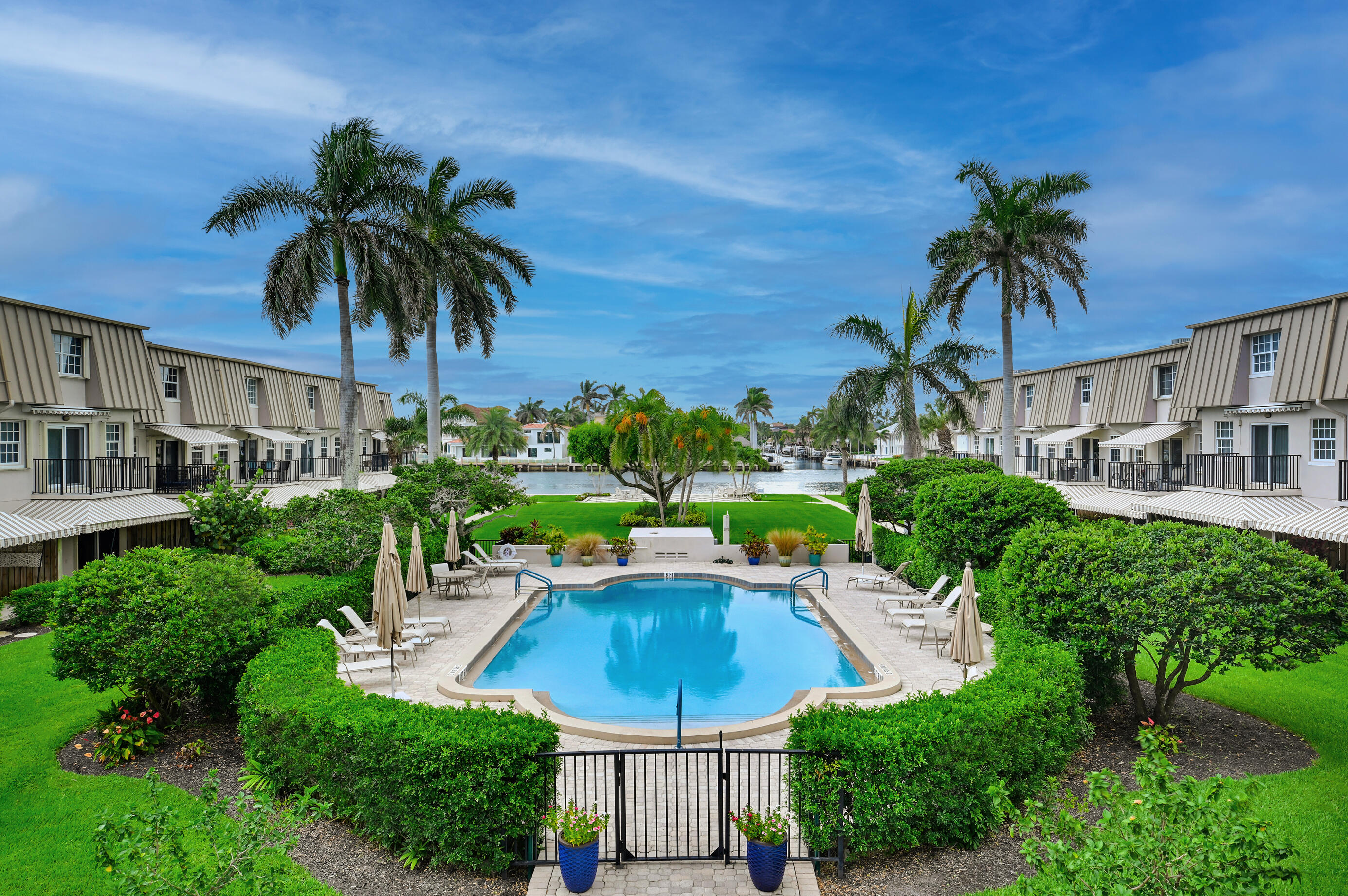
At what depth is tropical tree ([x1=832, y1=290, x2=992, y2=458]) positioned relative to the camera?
3120 cm

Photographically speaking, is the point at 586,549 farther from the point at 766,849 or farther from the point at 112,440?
the point at 766,849

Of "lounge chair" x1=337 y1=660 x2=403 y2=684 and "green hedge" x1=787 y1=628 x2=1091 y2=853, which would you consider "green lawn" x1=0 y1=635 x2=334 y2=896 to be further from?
"green hedge" x1=787 y1=628 x2=1091 y2=853

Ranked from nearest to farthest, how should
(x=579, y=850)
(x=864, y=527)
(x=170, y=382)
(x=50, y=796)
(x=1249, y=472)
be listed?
1. (x=579, y=850)
2. (x=50, y=796)
3. (x=864, y=527)
4. (x=1249, y=472)
5. (x=170, y=382)

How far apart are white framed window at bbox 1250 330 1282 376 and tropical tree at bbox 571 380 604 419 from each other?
112486 mm

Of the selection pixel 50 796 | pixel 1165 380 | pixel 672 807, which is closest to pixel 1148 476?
pixel 1165 380

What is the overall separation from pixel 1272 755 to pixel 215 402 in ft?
116

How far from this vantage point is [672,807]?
8055 millimetres

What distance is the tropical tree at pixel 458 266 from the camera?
98.0ft

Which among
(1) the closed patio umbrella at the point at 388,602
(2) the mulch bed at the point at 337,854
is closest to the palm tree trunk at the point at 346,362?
(1) the closed patio umbrella at the point at 388,602

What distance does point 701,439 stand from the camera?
97.3 ft

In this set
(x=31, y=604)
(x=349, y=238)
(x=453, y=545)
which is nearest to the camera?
(x=31, y=604)

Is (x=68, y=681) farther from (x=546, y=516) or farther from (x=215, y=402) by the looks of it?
(x=546, y=516)

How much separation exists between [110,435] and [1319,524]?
122 feet

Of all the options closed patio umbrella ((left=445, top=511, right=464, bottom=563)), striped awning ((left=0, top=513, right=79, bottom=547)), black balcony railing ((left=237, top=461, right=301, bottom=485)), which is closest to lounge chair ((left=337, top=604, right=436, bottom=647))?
closed patio umbrella ((left=445, top=511, right=464, bottom=563))
